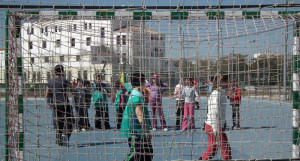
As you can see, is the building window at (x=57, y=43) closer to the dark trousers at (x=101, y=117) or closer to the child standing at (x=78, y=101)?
the child standing at (x=78, y=101)

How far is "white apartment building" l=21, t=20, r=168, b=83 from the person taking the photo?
15.8 ft

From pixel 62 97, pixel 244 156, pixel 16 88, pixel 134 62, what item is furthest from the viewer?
pixel 244 156

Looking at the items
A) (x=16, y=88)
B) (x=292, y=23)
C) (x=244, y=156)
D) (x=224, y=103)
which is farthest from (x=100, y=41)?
(x=244, y=156)

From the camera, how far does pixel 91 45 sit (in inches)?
191

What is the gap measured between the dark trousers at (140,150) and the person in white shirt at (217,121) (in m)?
0.95

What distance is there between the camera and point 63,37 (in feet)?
15.9

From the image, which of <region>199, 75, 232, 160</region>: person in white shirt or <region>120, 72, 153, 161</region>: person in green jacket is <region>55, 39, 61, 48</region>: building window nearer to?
<region>120, 72, 153, 161</region>: person in green jacket

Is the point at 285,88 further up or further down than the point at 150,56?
further down

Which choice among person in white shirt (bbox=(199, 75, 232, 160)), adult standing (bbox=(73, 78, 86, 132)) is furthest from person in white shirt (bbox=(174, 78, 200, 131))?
adult standing (bbox=(73, 78, 86, 132))

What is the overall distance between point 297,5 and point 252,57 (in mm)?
1098

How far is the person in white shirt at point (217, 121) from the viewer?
493 cm

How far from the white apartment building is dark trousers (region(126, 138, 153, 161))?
42.5 inches

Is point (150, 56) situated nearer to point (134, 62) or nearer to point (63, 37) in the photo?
point (134, 62)

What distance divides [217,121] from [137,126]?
124cm
